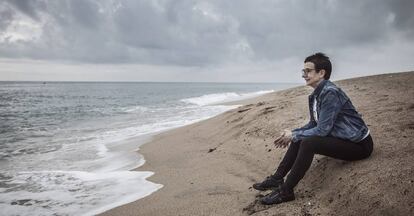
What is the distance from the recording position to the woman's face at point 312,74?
3850mm

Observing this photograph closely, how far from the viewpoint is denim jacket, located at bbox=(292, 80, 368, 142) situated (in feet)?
12.0

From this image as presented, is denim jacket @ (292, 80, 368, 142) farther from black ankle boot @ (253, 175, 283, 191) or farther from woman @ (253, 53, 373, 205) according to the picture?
black ankle boot @ (253, 175, 283, 191)

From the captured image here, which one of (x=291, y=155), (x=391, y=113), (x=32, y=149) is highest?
(x=391, y=113)

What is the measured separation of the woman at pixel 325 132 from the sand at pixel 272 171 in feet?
0.63

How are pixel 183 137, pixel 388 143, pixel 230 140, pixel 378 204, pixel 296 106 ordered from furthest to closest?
pixel 183 137
pixel 296 106
pixel 230 140
pixel 388 143
pixel 378 204

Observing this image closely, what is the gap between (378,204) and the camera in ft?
10.4

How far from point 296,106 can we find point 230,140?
2.32 metres

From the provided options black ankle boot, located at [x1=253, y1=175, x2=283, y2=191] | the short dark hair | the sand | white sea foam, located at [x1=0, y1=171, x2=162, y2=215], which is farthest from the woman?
white sea foam, located at [x1=0, y1=171, x2=162, y2=215]

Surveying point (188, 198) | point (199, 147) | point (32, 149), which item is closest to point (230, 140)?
point (199, 147)

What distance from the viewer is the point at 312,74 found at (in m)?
3.87

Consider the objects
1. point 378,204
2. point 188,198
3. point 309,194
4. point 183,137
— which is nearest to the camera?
point 378,204

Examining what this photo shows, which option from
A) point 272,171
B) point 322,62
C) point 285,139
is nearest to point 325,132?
point 285,139

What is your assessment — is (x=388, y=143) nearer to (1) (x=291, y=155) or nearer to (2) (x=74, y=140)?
(1) (x=291, y=155)

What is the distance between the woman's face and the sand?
1084 mm
